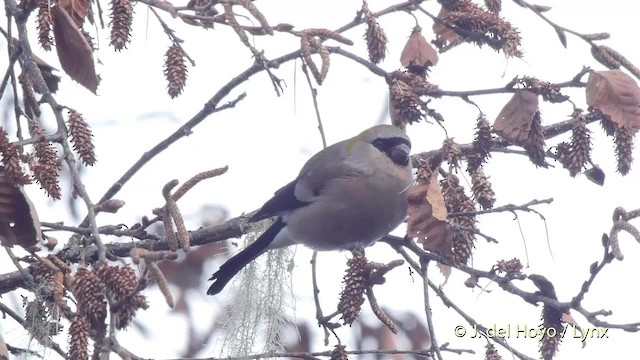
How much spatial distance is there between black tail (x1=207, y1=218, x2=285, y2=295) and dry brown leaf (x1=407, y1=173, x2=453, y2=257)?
1311 millimetres

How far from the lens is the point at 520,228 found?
267 centimetres

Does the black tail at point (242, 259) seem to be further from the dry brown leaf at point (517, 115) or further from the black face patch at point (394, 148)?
the dry brown leaf at point (517, 115)

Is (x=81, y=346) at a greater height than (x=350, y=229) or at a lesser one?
lesser

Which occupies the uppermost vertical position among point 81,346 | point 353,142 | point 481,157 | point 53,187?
point 353,142

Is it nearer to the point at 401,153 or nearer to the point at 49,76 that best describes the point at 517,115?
the point at 401,153

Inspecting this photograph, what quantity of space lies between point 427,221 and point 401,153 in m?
1.64

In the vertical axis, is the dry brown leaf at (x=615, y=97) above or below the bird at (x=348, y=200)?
below

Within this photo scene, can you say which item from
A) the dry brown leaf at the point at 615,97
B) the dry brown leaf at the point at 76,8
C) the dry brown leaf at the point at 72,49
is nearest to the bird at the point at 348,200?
the dry brown leaf at the point at 76,8

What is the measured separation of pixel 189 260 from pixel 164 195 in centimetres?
290

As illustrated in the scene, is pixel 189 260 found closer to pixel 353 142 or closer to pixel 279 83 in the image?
pixel 353 142

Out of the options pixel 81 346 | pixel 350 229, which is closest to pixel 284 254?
pixel 350 229

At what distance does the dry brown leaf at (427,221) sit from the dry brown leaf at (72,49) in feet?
3.15

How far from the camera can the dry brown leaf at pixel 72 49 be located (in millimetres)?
2451

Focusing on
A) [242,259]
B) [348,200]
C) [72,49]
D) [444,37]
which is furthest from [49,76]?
[348,200]
